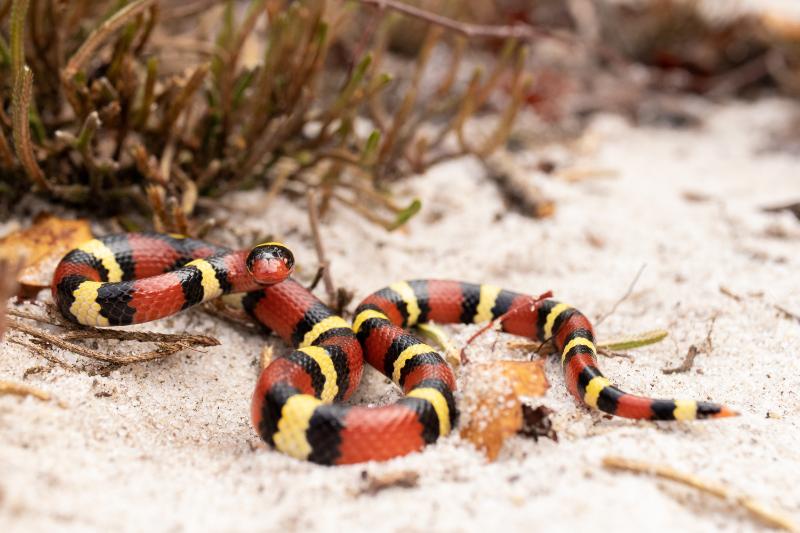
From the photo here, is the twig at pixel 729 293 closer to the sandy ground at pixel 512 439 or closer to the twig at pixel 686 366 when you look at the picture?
the sandy ground at pixel 512 439

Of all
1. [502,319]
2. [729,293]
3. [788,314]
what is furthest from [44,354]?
[788,314]

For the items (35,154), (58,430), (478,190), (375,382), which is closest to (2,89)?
(35,154)

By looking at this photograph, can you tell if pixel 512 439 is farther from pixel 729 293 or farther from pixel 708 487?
pixel 729 293

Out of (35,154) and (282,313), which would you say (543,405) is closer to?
(282,313)

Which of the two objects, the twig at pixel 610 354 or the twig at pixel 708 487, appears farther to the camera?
the twig at pixel 610 354

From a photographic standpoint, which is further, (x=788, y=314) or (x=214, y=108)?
(x=214, y=108)

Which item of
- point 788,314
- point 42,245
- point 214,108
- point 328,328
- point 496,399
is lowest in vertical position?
point 42,245

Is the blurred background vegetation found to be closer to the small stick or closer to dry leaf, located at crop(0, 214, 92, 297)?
dry leaf, located at crop(0, 214, 92, 297)

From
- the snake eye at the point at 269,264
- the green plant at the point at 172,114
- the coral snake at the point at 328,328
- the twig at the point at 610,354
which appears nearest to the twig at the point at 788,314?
the twig at the point at 610,354
